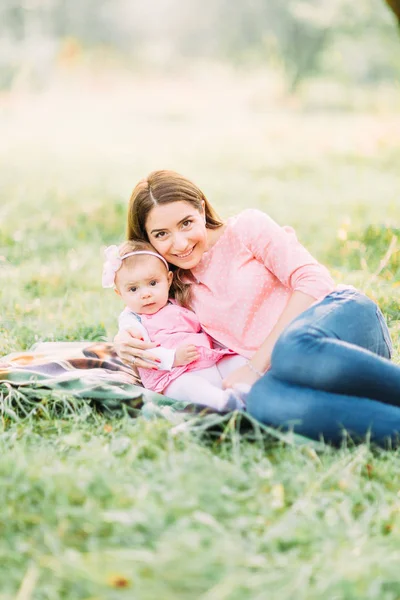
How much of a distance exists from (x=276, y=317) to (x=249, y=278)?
0.20 meters

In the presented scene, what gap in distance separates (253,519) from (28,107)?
47.4 ft

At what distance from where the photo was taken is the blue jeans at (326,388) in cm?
254

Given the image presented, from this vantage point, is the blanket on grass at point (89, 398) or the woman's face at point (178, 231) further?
the woman's face at point (178, 231)

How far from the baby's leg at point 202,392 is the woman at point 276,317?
93mm

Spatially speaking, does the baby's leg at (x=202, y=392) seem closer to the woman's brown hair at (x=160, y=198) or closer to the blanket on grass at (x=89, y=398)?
the blanket on grass at (x=89, y=398)

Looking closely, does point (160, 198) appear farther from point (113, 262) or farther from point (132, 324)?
point (132, 324)

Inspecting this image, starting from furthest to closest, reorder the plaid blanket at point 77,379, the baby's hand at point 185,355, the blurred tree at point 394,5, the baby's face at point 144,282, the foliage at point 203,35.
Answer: the foliage at point 203,35 → the blurred tree at point 394,5 → the baby's face at point 144,282 → the baby's hand at point 185,355 → the plaid blanket at point 77,379

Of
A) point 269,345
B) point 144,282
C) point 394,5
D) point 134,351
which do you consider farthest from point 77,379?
point 394,5

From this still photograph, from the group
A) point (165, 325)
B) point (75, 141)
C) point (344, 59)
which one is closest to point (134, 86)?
point (344, 59)

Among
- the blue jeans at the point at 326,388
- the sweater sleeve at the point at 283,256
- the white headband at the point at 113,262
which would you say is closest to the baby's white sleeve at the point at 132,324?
the white headband at the point at 113,262

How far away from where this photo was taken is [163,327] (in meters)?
3.23

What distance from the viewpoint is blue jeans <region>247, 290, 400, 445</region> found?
2.54 metres

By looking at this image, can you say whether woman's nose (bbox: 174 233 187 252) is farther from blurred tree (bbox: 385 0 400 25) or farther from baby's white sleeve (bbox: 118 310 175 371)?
blurred tree (bbox: 385 0 400 25)

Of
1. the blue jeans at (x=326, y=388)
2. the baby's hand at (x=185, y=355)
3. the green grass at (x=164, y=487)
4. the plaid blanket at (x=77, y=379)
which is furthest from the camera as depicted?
the baby's hand at (x=185, y=355)
